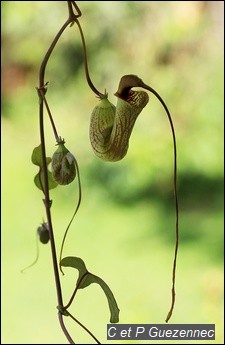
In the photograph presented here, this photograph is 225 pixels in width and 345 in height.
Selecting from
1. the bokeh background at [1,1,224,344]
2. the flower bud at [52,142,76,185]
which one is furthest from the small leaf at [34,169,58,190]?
the bokeh background at [1,1,224,344]

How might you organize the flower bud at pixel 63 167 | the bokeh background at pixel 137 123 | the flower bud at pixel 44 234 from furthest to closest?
1. the bokeh background at pixel 137 123
2. the flower bud at pixel 44 234
3. the flower bud at pixel 63 167

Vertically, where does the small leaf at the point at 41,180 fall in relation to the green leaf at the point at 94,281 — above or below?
above

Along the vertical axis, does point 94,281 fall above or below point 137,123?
below

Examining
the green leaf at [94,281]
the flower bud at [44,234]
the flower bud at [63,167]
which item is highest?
the flower bud at [63,167]

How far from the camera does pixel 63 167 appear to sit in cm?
48

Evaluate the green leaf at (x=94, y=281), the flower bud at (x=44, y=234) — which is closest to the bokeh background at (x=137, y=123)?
the flower bud at (x=44, y=234)

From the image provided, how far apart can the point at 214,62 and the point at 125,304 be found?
57.5 inches

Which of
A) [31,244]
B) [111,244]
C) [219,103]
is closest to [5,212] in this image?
[31,244]

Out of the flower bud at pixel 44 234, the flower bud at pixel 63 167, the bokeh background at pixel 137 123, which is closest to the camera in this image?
the flower bud at pixel 63 167

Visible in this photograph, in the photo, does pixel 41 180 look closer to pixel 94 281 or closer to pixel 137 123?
pixel 94 281

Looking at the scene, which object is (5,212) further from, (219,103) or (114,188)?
(219,103)

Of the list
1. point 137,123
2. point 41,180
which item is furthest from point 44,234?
point 137,123

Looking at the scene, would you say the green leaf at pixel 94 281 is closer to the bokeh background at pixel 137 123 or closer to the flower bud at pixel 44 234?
the flower bud at pixel 44 234

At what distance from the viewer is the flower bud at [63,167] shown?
48cm
